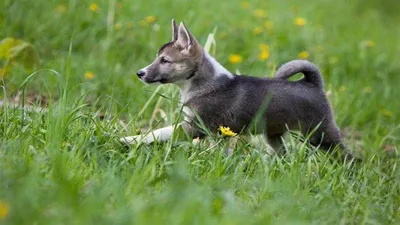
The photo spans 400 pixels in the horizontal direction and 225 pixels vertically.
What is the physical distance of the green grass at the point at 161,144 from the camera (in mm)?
3912

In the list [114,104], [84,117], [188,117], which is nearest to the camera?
[84,117]

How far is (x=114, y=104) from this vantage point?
6566 millimetres

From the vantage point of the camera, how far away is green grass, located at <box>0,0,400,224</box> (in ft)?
12.8

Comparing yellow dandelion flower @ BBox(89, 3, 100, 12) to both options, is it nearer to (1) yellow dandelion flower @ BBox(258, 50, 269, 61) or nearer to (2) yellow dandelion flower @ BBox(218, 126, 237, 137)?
(1) yellow dandelion flower @ BBox(258, 50, 269, 61)

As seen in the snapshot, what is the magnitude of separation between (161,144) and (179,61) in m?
0.92

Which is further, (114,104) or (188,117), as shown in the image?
(114,104)

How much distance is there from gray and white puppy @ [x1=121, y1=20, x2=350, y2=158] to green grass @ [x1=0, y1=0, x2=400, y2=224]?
17 centimetres

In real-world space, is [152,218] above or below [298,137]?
above

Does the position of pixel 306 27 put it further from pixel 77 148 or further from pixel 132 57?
pixel 77 148

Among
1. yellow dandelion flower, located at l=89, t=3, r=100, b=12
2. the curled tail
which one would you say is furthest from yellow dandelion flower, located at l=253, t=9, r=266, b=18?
the curled tail

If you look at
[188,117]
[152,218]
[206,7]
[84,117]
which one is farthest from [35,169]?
[206,7]

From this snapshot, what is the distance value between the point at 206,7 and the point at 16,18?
283cm

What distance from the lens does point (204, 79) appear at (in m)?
6.08

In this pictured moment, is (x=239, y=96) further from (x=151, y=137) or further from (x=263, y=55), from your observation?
(x=263, y=55)
